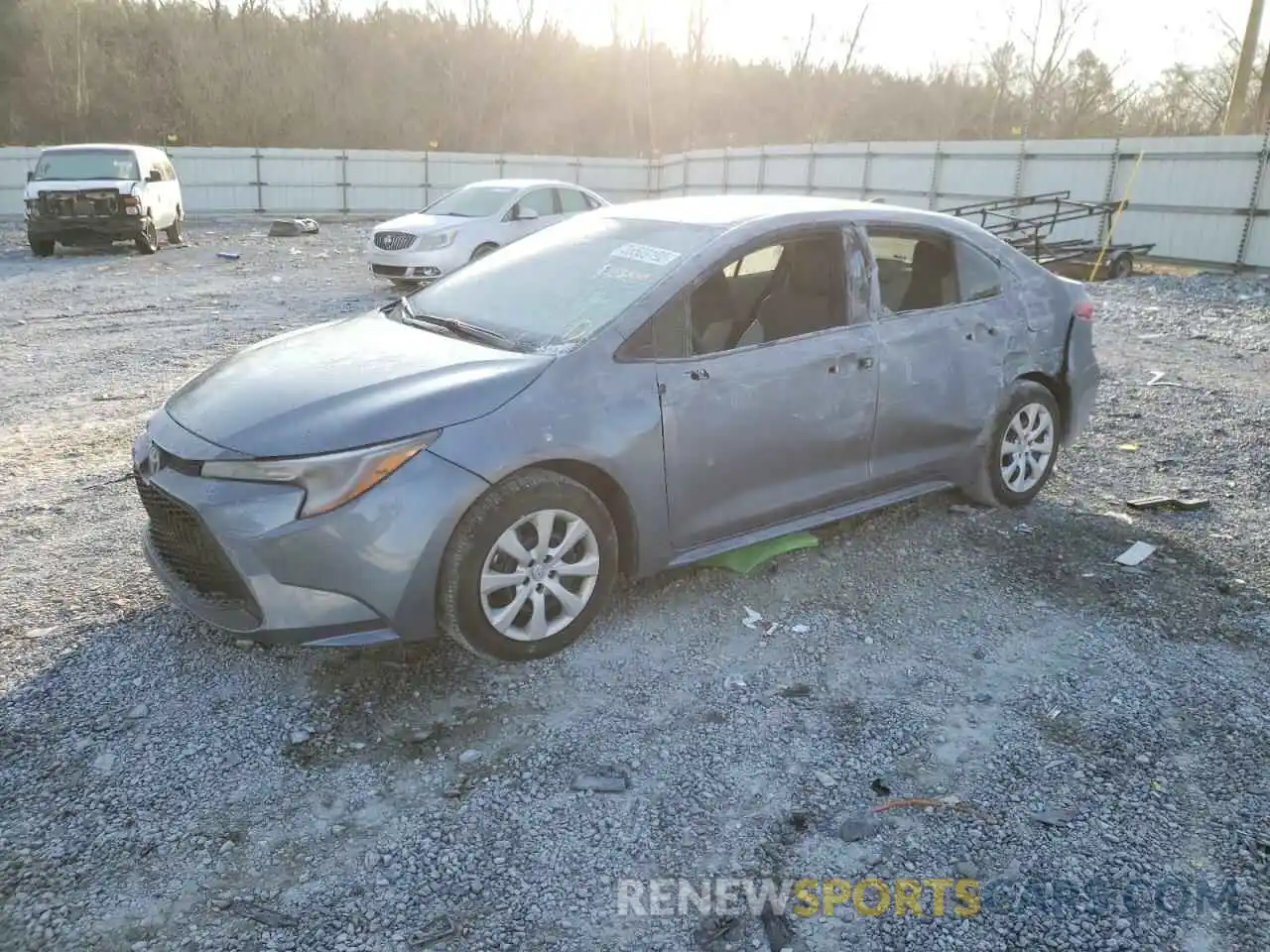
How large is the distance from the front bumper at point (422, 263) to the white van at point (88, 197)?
6.28 m

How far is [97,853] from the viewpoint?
2674mm

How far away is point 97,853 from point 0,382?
22.0ft

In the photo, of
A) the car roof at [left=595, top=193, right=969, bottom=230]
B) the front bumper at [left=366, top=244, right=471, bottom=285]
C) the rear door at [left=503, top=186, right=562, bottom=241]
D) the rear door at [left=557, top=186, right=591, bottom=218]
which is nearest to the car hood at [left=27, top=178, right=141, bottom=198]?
the front bumper at [left=366, top=244, right=471, bottom=285]

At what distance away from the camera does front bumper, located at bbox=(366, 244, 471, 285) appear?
514 inches

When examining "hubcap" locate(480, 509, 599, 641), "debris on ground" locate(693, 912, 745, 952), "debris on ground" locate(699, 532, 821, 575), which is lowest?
"debris on ground" locate(693, 912, 745, 952)

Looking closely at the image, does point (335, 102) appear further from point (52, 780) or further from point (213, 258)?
point (52, 780)

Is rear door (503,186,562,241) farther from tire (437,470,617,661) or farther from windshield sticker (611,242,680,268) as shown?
tire (437,470,617,661)

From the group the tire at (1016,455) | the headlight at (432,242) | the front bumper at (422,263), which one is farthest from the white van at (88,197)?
the tire at (1016,455)

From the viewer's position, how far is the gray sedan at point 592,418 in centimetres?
325

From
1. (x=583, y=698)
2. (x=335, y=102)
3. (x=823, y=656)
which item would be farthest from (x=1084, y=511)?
(x=335, y=102)

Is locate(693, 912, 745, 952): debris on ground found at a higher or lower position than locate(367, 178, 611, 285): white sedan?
lower

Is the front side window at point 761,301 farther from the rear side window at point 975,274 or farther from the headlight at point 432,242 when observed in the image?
the headlight at point 432,242

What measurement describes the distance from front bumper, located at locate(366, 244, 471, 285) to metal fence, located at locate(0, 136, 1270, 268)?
12.4 m

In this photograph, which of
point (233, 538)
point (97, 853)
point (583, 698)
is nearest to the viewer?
point (97, 853)
